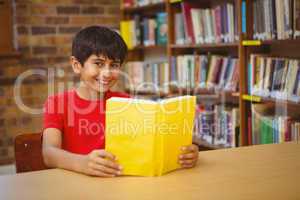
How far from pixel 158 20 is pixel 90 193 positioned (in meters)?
2.90

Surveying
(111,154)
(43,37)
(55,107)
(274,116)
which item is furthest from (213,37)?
(111,154)

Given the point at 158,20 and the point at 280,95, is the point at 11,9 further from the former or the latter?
the point at 280,95

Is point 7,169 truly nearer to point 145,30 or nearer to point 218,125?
point 145,30

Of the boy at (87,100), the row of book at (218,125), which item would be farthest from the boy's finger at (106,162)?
the row of book at (218,125)

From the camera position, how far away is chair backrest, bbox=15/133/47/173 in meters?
1.67

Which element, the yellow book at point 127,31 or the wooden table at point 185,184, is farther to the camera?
the yellow book at point 127,31

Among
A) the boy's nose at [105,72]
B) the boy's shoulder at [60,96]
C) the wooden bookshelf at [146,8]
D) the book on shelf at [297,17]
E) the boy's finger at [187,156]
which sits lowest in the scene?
the boy's finger at [187,156]

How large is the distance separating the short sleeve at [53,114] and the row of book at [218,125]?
167 centimetres

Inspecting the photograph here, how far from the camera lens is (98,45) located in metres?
1.69

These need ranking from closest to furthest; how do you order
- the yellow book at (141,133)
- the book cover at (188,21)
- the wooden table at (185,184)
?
the wooden table at (185,184), the yellow book at (141,133), the book cover at (188,21)

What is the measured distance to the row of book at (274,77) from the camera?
2.58 meters

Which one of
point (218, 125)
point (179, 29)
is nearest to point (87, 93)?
point (218, 125)

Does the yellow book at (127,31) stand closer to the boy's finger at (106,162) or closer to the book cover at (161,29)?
the book cover at (161,29)

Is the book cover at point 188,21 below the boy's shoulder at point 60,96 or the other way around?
the other way around
